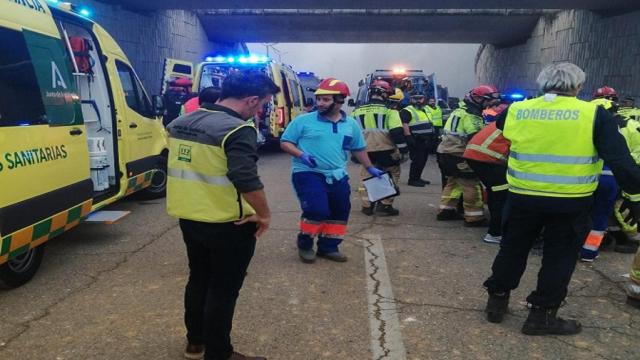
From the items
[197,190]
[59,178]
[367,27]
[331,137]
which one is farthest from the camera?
[367,27]

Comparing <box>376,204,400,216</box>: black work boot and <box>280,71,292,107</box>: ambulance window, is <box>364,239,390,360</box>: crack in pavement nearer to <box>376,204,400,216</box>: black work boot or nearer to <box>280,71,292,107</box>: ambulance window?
<box>376,204,400,216</box>: black work boot

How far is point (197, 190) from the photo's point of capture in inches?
111

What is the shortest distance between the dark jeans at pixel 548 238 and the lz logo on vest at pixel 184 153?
2.12 metres

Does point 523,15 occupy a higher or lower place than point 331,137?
higher

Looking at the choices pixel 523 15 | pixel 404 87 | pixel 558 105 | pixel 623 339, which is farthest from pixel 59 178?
pixel 523 15

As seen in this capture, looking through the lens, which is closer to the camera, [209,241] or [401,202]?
[209,241]

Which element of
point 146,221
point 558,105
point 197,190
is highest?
point 558,105

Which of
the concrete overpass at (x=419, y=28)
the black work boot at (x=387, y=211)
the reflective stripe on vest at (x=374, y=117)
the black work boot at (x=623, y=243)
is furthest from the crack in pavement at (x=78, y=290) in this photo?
the concrete overpass at (x=419, y=28)

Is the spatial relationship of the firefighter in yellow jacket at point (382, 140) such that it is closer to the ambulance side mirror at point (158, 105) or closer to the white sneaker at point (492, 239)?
the white sneaker at point (492, 239)

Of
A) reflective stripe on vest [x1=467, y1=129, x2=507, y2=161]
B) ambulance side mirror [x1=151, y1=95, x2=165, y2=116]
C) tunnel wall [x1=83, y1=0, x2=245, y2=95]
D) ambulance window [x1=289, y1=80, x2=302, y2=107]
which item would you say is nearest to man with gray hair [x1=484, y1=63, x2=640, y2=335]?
reflective stripe on vest [x1=467, y1=129, x2=507, y2=161]

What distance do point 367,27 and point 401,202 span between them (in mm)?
15251

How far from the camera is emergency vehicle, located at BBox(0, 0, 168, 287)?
12.9ft

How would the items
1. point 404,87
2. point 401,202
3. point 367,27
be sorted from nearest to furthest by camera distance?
point 401,202, point 404,87, point 367,27

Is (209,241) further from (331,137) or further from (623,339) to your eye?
(623,339)
